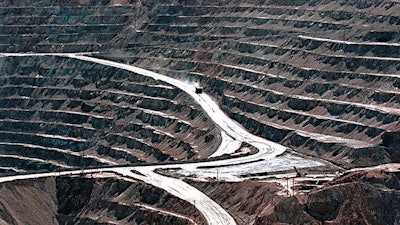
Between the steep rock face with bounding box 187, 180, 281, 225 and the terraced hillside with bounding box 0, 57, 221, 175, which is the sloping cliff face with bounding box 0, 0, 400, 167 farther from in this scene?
the steep rock face with bounding box 187, 180, 281, 225

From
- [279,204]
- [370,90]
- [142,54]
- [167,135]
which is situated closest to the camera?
[279,204]

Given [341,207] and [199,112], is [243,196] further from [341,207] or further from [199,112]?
[199,112]

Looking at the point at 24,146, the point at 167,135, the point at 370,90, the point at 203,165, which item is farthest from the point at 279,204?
the point at 24,146

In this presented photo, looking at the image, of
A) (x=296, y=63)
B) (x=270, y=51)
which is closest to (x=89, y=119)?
(x=270, y=51)

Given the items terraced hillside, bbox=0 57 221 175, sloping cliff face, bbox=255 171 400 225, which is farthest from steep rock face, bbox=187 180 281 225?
terraced hillside, bbox=0 57 221 175

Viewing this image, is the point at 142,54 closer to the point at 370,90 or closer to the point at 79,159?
the point at 79,159

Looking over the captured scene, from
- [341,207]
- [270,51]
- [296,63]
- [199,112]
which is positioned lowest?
[341,207]
